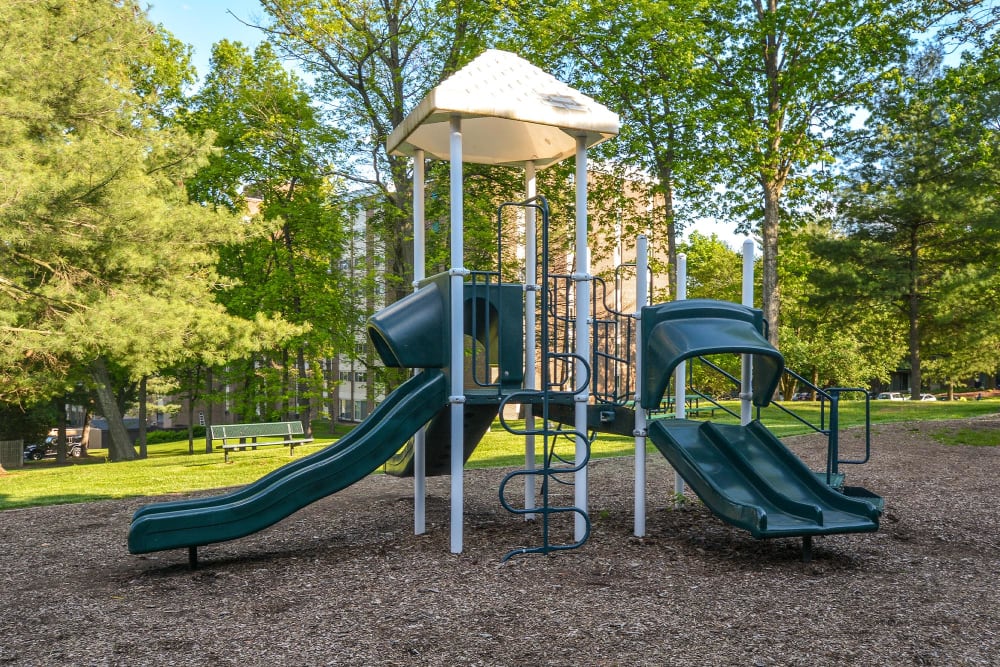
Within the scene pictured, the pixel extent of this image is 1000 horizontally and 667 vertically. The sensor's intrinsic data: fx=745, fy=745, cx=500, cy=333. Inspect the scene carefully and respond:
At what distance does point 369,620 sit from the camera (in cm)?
445

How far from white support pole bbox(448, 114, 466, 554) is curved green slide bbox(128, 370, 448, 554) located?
28cm

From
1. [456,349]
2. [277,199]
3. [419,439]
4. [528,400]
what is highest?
[277,199]

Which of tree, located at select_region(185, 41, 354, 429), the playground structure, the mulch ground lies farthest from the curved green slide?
tree, located at select_region(185, 41, 354, 429)

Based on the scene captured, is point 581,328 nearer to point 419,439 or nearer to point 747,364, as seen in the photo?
point 419,439

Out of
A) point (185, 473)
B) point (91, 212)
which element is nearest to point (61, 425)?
point (185, 473)

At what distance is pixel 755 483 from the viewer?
6133 millimetres

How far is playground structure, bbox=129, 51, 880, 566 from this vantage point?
19.0ft

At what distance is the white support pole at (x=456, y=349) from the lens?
595cm

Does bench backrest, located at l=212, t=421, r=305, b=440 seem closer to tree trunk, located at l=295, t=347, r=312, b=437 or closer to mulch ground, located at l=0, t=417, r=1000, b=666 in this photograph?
tree trunk, located at l=295, t=347, r=312, b=437

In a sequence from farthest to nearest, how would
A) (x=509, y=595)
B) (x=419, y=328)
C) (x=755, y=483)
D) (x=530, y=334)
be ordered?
1. (x=530, y=334)
2. (x=419, y=328)
3. (x=755, y=483)
4. (x=509, y=595)

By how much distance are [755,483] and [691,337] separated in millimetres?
1346

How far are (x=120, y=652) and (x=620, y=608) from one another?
287 cm

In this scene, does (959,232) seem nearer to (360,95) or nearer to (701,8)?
(701,8)

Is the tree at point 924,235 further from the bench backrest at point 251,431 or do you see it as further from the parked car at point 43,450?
the parked car at point 43,450
